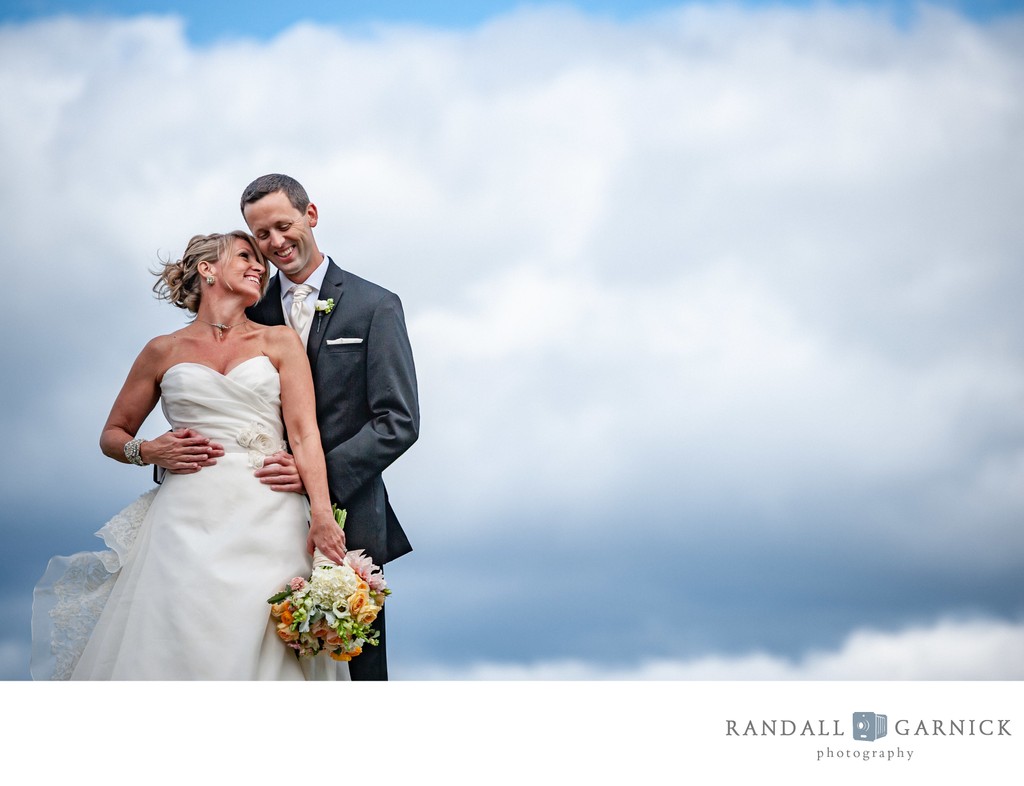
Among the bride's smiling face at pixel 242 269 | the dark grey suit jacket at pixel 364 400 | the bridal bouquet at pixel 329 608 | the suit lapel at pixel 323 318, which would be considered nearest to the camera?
the bridal bouquet at pixel 329 608

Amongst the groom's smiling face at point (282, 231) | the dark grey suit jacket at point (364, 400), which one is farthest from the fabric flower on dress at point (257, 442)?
the groom's smiling face at point (282, 231)

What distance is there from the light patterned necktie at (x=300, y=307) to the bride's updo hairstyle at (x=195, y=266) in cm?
15

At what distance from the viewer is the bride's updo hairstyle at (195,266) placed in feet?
18.5

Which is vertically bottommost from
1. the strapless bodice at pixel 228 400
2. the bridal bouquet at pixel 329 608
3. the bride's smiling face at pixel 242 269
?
the bridal bouquet at pixel 329 608

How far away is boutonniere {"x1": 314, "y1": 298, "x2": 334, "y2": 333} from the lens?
18.5 ft

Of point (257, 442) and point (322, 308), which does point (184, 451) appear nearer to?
point (257, 442)

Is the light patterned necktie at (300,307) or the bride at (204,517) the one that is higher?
the light patterned necktie at (300,307)

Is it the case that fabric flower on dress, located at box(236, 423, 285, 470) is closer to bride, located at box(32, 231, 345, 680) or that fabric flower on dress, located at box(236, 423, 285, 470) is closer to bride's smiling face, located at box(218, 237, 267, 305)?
bride, located at box(32, 231, 345, 680)

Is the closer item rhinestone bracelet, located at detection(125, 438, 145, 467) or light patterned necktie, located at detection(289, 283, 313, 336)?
rhinestone bracelet, located at detection(125, 438, 145, 467)

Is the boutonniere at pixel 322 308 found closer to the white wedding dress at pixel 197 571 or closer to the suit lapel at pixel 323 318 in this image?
the suit lapel at pixel 323 318

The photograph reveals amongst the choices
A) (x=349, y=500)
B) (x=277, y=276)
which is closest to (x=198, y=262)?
(x=277, y=276)
